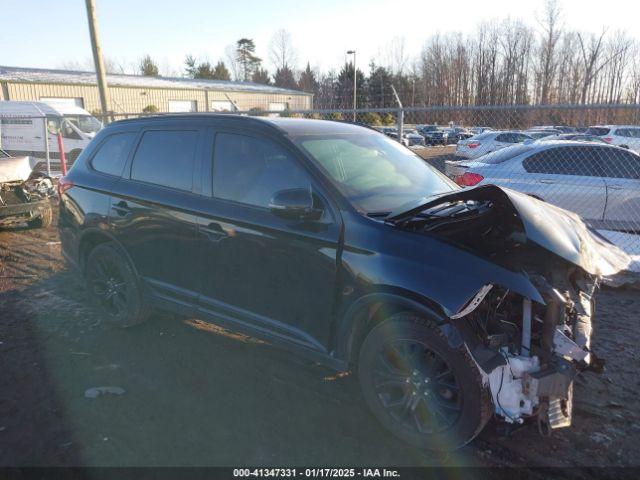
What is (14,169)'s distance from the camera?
8.22 m

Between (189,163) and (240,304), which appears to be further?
(189,163)

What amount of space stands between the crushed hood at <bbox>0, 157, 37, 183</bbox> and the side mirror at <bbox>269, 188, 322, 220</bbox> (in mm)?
6961

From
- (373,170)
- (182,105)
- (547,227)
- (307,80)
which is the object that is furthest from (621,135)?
(307,80)

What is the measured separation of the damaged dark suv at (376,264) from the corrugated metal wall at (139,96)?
82.4 feet

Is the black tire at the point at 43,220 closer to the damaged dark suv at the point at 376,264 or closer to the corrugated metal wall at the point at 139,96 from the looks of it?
the damaged dark suv at the point at 376,264

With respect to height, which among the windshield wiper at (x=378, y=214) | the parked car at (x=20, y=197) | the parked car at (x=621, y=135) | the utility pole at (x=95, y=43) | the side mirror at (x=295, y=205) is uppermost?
the utility pole at (x=95, y=43)

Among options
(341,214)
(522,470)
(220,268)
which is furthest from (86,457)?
(522,470)

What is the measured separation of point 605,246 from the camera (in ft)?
10.8

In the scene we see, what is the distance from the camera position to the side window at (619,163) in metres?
7.65

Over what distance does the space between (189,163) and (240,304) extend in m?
1.20

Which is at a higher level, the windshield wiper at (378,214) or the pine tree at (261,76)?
the pine tree at (261,76)

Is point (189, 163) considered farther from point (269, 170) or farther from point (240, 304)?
point (240, 304)

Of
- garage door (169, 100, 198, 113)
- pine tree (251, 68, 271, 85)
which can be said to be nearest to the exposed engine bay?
garage door (169, 100, 198, 113)

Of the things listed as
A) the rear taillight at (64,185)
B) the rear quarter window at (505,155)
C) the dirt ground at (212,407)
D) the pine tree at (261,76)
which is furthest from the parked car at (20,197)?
the pine tree at (261,76)
